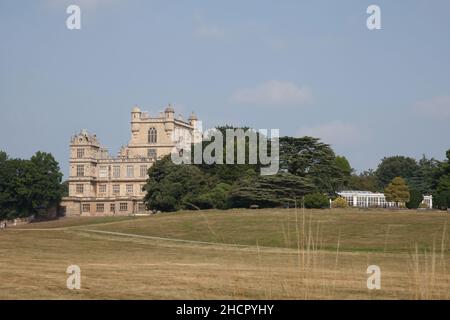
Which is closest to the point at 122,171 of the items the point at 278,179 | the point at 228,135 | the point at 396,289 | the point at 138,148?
the point at 138,148

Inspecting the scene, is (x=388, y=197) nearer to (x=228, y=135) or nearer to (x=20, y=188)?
(x=228, y=135)

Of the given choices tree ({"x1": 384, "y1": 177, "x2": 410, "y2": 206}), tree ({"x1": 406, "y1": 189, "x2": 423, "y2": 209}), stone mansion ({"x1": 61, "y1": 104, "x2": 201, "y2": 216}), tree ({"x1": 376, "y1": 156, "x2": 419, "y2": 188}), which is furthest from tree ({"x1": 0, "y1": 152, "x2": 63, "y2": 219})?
tree ({"x1": 376, "y1": 156, "x2": 419, "y2": 188})

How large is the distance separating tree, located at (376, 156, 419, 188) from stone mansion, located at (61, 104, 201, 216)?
4499 centimetres

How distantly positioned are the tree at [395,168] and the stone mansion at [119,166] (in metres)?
45.0

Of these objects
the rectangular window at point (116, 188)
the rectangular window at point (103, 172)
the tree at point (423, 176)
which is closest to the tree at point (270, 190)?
the rectangular window at point (116, 188)

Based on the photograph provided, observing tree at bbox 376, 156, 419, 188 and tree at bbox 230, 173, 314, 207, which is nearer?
tree at bbox 230, 173, 314, 207

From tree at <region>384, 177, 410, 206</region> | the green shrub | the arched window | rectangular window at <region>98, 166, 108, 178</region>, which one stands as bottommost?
the green shrub

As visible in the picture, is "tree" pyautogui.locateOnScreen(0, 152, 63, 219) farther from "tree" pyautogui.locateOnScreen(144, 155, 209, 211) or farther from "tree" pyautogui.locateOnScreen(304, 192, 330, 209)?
"tree" pyautogui.locateOnScreen(304, 192, 330, 209)

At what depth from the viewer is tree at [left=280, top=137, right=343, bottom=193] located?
6066 centimetres

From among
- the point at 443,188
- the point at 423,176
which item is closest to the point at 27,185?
the point at 443,188

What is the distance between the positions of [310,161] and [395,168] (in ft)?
191

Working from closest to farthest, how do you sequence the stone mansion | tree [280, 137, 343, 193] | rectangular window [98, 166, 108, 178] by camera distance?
tree [280, 137, 343, 193] → the stone mansion → rectangular window [98, 166, 108, 178]

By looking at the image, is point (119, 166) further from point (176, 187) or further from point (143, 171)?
point (176, 187)

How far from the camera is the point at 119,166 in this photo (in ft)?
274
